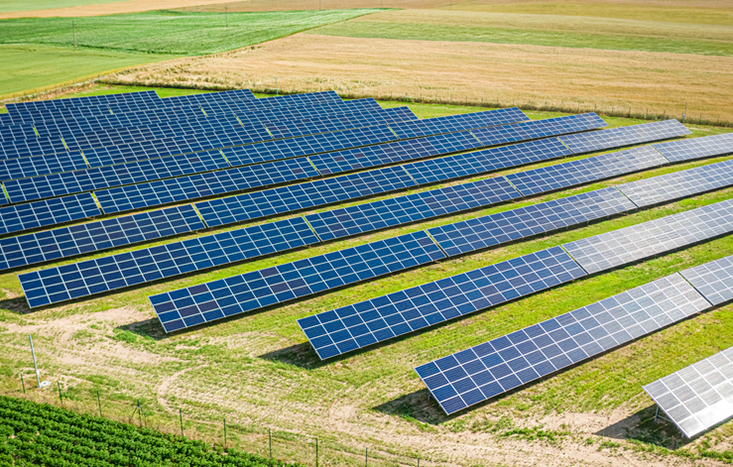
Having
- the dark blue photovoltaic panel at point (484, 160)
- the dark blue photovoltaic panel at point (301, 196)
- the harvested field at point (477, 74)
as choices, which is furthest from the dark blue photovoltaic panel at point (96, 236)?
the harvested field at point (477, 74)

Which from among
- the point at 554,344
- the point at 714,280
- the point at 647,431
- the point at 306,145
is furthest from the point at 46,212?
the point at 714,280

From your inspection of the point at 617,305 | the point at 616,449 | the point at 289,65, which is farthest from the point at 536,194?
the point at 289,65

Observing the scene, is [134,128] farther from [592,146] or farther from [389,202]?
[592,146]

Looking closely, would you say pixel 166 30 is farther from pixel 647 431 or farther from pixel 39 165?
pixel 647 431

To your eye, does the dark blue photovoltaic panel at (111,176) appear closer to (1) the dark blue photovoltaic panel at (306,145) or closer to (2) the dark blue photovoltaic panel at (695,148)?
(1) the dark blue photovoltaic panel at (306,145)

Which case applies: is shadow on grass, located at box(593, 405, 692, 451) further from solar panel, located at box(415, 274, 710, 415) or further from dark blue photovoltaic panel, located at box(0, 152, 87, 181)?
dark blue photovoltaic panel, located at box(0, 152, 87, 181)
